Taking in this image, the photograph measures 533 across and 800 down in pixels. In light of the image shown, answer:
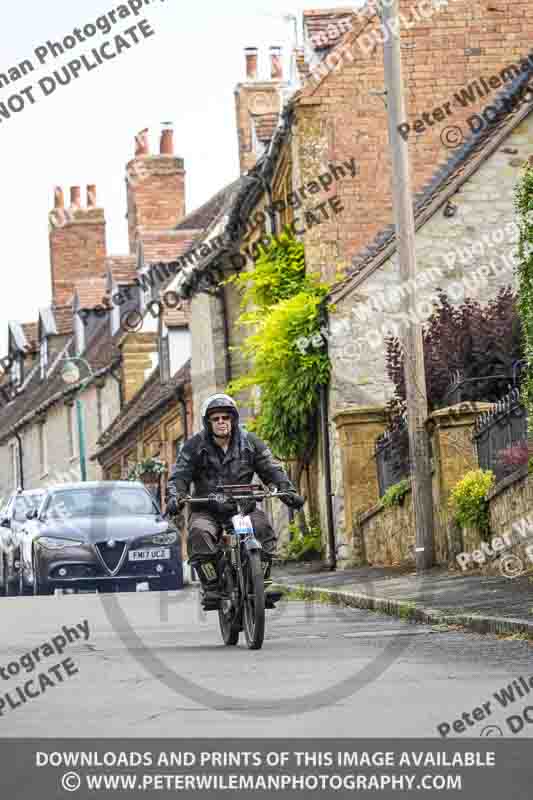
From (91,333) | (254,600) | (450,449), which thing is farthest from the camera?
(91,333)

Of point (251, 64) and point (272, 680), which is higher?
point (251, 64)

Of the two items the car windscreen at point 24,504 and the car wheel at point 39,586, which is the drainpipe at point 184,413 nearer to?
the car windscreen at point 24,504

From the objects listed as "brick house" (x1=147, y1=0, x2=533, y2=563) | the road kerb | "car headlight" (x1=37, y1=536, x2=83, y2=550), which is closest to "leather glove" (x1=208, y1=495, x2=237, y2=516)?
the road kerb

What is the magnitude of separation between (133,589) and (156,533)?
0.78 meters

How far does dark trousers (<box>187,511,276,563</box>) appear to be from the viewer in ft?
40.0

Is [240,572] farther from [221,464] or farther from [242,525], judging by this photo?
[221,464]

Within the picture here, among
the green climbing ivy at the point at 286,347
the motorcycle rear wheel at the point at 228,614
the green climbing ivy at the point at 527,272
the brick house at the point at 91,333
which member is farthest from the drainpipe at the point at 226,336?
the motorcycle rear wheel at the point at 228,614

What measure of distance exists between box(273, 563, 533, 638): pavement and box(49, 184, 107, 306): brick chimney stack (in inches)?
1534

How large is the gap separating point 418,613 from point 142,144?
3795 cm

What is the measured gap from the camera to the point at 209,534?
12375 millimetres

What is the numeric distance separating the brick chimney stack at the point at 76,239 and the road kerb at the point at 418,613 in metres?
41.5

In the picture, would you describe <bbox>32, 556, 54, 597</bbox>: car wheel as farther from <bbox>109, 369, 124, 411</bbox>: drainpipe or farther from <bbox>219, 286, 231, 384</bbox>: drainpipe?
<bbox>109, 369, 124, 411</bbox>: drainpipe

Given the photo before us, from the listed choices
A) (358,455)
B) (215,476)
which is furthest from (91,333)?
(215,476)
